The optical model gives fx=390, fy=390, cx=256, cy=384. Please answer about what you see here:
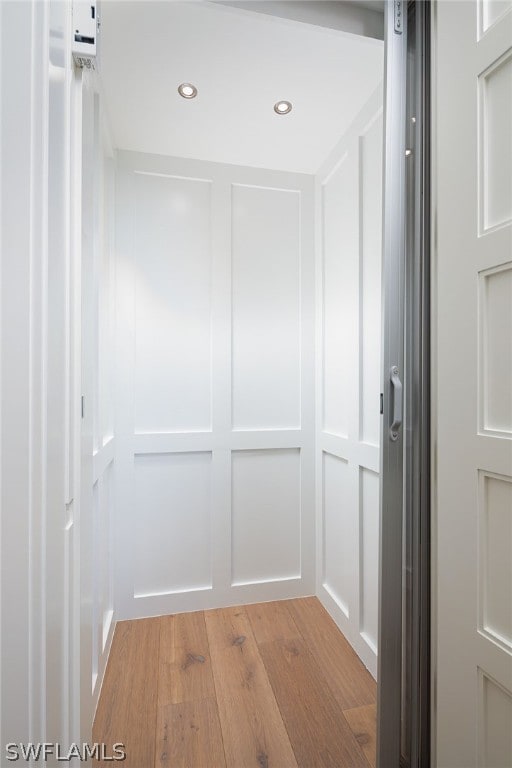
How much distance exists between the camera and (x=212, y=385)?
2057 mm

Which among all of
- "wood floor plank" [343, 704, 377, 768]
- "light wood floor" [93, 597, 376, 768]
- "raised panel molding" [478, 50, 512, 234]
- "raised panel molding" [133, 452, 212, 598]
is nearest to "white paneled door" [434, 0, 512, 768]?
"raised panel molding" [478, 50, 512, 234]

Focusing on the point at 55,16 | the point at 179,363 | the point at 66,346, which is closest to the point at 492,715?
the point at 66,346

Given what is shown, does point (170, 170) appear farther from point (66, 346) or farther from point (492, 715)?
point (492, 715)

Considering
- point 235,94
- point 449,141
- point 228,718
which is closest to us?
point 449,141

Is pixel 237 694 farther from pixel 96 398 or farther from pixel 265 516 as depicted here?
pixel 96 398

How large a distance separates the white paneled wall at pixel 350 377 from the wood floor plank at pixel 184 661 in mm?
647

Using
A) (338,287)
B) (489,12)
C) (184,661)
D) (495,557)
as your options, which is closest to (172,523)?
(184,661)

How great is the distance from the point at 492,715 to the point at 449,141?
4.12 ft

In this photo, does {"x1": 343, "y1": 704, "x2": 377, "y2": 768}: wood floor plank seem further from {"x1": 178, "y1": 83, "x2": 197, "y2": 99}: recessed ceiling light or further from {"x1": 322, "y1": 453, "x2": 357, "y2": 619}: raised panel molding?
{"x1": 178, "y1": 83, "x2": 197, "y2": 99}: recessed ceiling light

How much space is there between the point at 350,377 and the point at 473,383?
3.02 feet

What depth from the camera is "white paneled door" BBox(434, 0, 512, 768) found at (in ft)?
2.56

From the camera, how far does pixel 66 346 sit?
0.83 m

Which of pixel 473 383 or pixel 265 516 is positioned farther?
pixel 265 516

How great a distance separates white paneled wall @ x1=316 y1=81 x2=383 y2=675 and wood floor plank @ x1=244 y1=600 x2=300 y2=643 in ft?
0.73
